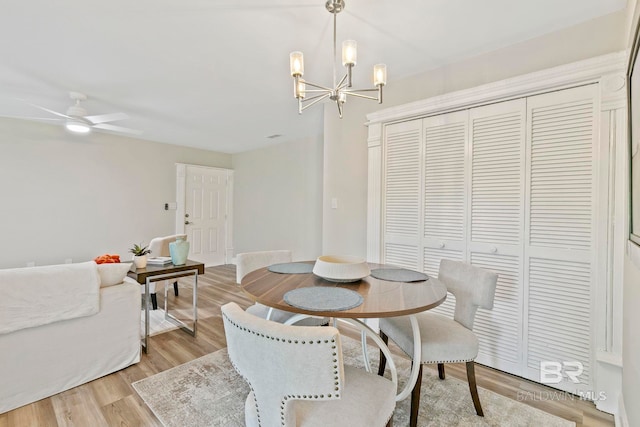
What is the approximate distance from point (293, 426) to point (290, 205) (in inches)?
161

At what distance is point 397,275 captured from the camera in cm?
169

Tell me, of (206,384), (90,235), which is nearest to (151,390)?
(206,384)

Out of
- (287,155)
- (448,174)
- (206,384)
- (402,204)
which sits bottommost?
(206,384)

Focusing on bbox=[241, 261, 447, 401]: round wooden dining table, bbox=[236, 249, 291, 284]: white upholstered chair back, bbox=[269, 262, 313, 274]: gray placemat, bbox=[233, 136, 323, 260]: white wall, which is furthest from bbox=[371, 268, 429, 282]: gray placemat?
bbox=[233, 136, 323, 260]: white wall

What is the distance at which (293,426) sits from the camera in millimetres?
865

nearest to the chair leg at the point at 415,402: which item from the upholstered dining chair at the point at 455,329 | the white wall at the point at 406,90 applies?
the upholstered dining chair at the point at 455,329

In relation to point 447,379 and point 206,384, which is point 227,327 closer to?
point 206,384

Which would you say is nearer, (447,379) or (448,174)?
(447,379)

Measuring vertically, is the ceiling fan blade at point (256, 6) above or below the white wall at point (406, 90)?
above

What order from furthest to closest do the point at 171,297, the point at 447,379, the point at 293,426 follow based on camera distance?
1. the point at 171,297
2. the point at 447,379
3. the point at 293,426

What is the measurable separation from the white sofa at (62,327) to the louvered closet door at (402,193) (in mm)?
2164

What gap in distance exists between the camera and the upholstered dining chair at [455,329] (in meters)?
1.50

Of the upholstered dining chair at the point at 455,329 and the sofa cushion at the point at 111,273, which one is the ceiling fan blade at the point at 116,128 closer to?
the sofa cushion at the point at 111,273

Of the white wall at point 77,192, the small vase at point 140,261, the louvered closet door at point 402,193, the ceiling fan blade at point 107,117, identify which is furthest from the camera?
the white wall at point 77,192
